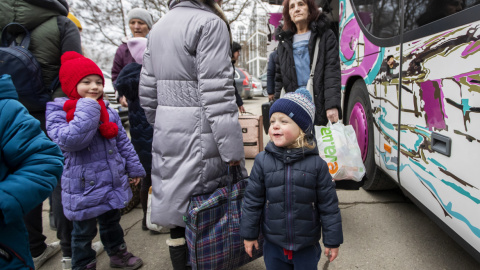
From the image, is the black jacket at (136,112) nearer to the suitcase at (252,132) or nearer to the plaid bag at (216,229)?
the plaid bag at (216,229)

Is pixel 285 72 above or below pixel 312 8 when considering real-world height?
below

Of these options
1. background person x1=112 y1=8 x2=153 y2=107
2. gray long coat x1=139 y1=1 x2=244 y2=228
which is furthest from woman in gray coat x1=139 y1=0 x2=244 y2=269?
background person x1=112 y1=8 x2=153 y2=107

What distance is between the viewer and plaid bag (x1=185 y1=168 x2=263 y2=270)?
176cm

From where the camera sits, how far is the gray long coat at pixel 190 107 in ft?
5.78

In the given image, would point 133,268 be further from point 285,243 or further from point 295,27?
point 295,27

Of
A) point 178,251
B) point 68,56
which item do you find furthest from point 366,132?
point 68,56

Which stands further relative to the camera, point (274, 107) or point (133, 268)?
point (133, 268)

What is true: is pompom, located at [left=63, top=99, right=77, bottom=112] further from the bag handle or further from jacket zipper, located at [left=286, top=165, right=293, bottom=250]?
jacket zipper, located at [left=286, top=165, right=293, bottom=250]

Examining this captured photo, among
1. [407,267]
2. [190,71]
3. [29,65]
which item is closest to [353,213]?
[407,267]

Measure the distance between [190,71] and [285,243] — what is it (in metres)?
1.08

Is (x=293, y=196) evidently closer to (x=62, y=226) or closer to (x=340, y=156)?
(x=340, y=156)

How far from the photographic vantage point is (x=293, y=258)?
1617 mm

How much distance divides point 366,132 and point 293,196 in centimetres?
178

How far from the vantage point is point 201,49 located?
5.77 ft
